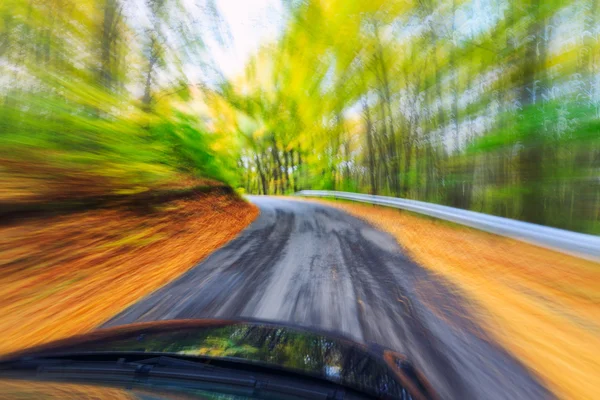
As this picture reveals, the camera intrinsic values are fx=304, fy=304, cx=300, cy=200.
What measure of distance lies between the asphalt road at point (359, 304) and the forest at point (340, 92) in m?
2.50

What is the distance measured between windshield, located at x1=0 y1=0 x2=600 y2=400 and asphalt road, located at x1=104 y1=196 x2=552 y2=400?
0.07 ft

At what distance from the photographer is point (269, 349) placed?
5.01 ft

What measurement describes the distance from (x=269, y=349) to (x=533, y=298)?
2.96m

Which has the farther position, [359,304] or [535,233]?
[535,233]

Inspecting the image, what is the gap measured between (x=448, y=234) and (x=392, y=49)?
673cm

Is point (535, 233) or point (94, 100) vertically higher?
point (94, 100)

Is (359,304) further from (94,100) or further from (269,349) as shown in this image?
(94,100)

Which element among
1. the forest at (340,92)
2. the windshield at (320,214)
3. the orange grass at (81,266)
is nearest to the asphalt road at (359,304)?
the windshield at (320,214)

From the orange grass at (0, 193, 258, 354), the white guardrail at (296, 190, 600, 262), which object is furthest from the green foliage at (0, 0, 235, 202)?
the white guardrail at (296, 190, 600, 262)

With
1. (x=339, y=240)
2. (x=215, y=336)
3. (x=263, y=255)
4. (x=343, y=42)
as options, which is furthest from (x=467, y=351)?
(x=343, y=42)

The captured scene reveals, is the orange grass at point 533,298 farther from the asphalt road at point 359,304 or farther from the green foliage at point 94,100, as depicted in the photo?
the green foliage at point 94,100

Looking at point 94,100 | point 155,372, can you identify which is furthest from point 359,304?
point 94,100

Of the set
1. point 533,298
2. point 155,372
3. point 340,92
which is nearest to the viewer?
point 155,372

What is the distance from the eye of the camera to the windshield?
2488 mm
